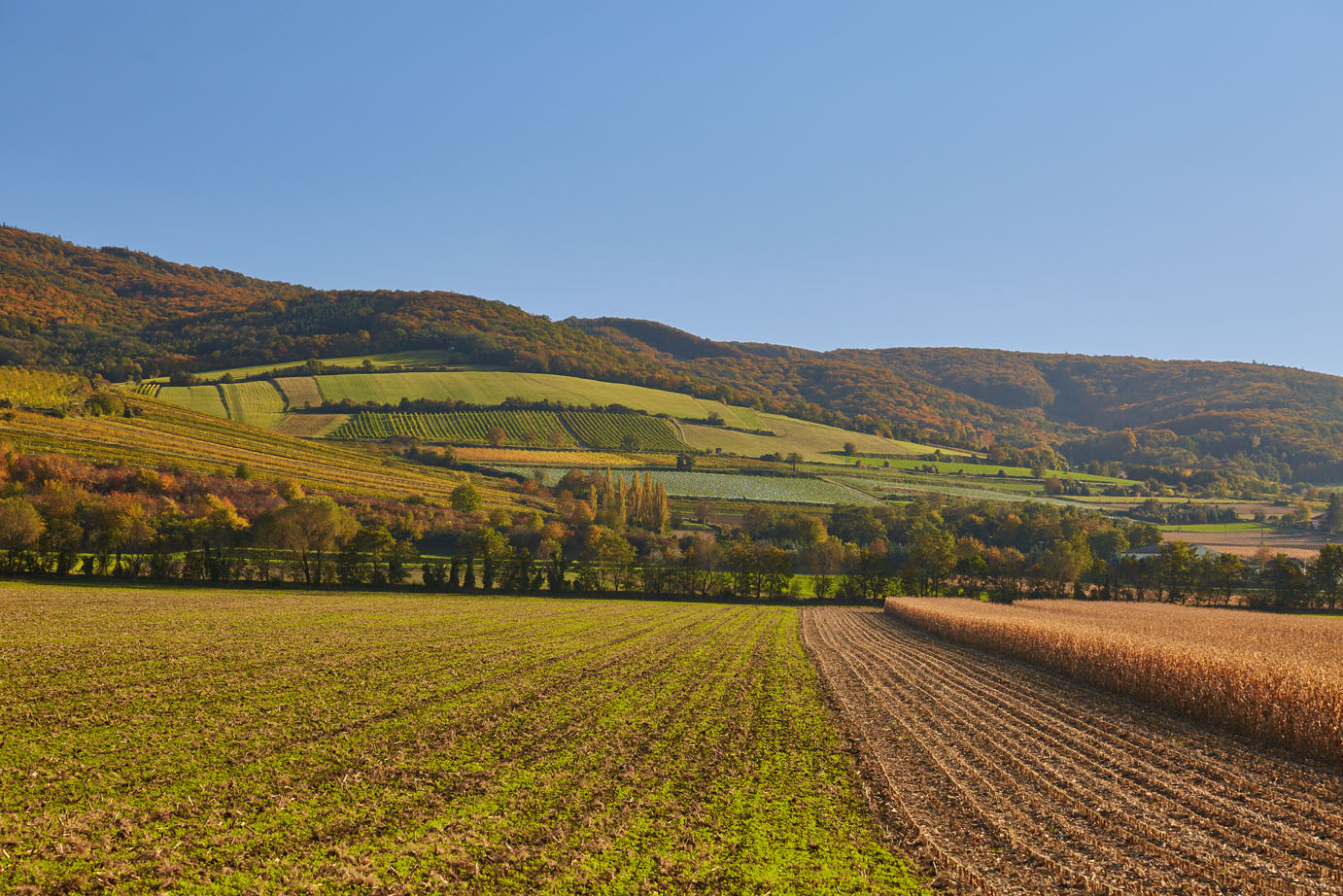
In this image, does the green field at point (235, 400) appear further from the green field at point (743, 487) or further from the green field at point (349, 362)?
the green field at point (743, 487)

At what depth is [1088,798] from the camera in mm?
14891

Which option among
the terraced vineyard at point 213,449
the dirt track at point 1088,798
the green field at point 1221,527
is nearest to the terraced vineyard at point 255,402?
the terraced vineyard at point 213,449

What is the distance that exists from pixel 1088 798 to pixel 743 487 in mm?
129851

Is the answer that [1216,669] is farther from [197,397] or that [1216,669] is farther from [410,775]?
→ [197,397]

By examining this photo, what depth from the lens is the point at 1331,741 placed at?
18047 mm

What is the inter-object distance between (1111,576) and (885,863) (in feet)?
309

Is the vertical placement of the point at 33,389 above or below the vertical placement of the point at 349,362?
below

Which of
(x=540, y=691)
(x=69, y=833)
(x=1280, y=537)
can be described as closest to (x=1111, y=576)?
(x=1280, y=537)

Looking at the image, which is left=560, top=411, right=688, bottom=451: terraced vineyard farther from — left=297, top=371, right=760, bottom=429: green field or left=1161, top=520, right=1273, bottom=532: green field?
left=1161, top=520, right=1273, bottom=532: green field

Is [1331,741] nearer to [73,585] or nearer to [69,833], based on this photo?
[69,833]

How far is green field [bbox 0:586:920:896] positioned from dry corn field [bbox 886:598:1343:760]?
10.8 m

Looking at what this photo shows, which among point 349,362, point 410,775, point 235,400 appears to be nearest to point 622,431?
point 349,362

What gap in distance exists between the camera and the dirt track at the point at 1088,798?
11.4m

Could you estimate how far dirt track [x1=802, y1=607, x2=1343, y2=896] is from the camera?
11438 mm
